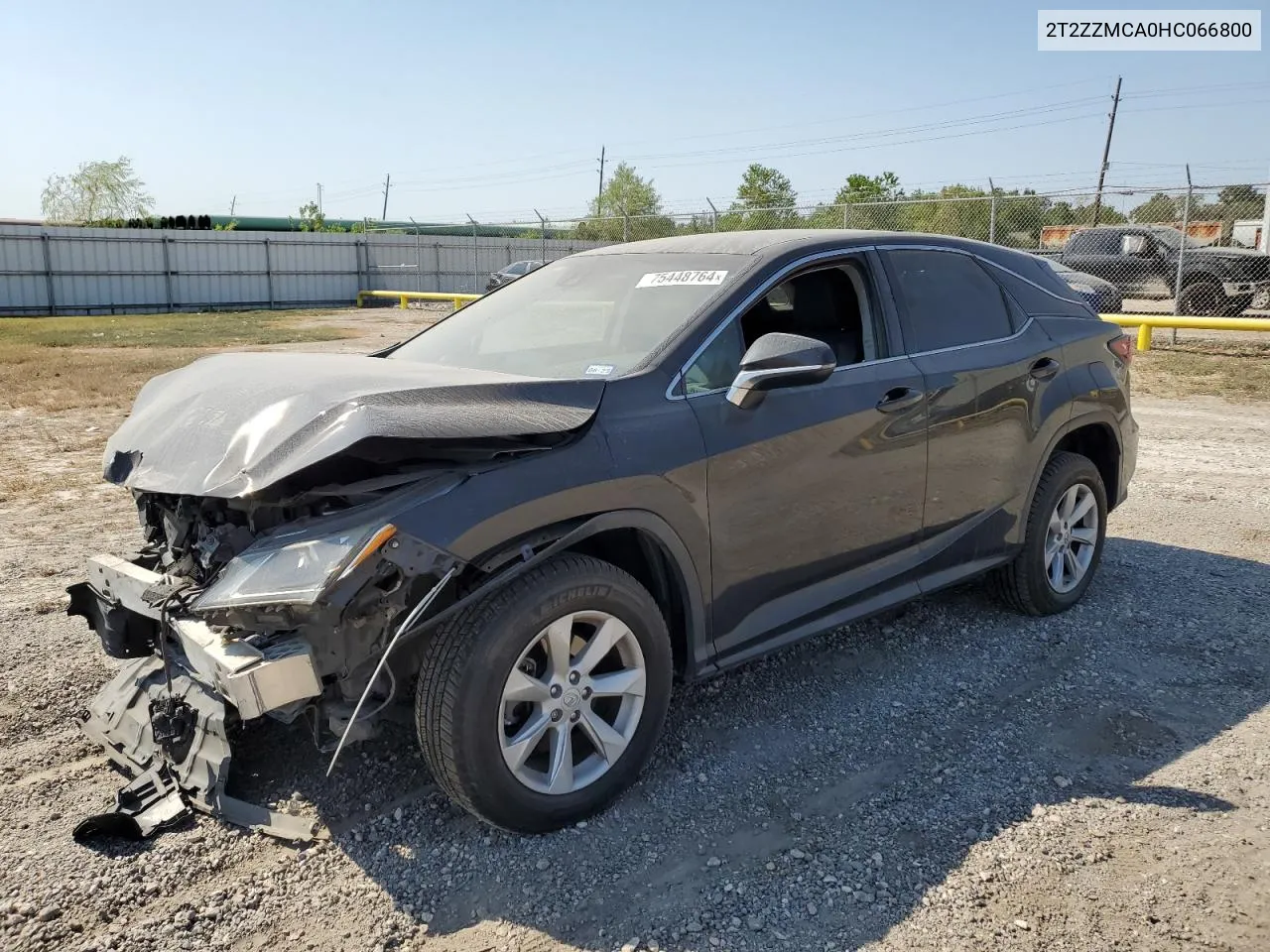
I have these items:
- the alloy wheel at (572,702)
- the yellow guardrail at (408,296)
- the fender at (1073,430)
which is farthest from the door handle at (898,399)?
the yellow guardrail at (408,296)

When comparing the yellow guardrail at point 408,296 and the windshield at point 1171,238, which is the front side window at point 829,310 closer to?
the windshield at point 1171,238

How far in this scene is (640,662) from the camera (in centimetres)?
325

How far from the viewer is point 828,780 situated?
11.4 feet

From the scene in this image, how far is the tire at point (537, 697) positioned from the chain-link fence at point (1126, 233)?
1273 centimetres

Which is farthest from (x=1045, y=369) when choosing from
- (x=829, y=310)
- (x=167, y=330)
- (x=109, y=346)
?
(x=167, y=330)

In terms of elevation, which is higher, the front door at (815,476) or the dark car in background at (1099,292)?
the dark car in background at (1099,292)

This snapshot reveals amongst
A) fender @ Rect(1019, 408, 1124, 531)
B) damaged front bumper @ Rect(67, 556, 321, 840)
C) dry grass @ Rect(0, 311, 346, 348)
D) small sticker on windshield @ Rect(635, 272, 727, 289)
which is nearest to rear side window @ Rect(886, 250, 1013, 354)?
fender @ Rect(1019, 408, 1124, 531)

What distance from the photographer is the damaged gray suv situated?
9.36 ft

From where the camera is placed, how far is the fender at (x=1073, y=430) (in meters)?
4.75

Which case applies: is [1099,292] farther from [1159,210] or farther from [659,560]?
[659,560]

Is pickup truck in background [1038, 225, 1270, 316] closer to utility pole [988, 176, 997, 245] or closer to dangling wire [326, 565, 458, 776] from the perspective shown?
utility pole [988, 176, 997, 245]

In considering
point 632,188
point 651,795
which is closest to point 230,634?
point 651,795

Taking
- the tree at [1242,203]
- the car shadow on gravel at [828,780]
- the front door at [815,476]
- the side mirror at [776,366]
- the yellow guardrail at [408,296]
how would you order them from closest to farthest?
1. the car shadow on gravel at [828,780]
2. the side mirror at [776,366]
3. the front door at [815,476]
4. the tree at [1242,203]
5. the yellow guardrail at [408,296]

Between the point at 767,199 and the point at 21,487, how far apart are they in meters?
24.7
